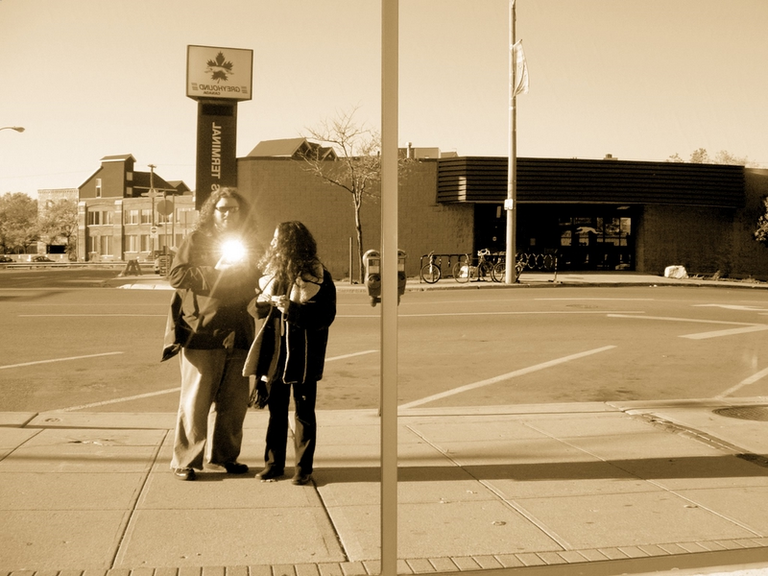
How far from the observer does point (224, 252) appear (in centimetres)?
514

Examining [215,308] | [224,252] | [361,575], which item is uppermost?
[224,252]

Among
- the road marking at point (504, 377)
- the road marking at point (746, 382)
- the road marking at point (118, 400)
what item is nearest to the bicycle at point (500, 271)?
the road marking at point (504, 377)

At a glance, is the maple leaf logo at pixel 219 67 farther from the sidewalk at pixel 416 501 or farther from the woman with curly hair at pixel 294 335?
the woman with curly hair at pixel 294 335

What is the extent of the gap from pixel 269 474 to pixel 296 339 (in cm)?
88

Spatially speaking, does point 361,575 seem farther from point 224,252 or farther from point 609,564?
point 224,252

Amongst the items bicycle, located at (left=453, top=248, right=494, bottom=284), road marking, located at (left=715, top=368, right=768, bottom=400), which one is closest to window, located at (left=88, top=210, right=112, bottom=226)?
bicycle, located at (left=453, top=248, right=494, bottom=284)

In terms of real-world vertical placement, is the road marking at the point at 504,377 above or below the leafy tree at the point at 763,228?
below

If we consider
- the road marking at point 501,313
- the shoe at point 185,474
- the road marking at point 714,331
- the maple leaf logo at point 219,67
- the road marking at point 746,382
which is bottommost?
the road marking at point 746,382

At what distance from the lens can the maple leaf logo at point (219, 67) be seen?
418 inches

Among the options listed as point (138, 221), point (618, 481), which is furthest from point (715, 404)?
point (138, 221)

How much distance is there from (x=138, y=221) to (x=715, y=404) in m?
34.0

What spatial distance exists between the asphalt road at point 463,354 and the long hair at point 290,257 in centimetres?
307

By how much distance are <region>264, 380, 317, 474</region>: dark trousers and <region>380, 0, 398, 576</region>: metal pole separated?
1656 mm

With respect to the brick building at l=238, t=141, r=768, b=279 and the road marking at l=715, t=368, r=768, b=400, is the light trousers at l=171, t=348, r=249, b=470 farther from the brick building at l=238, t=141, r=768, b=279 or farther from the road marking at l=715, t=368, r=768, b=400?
the brick building at l=238, t=141, r=768, b=279
